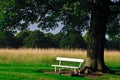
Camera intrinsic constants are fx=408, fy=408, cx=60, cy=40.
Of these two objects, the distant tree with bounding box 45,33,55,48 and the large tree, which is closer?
the large tree

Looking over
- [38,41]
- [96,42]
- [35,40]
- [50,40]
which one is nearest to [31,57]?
[96,42]

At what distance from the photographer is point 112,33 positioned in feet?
91.9

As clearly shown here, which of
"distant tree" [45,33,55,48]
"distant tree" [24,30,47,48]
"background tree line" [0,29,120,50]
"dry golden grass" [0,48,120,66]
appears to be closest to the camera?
"dry golden grass" [0,48,120,66]

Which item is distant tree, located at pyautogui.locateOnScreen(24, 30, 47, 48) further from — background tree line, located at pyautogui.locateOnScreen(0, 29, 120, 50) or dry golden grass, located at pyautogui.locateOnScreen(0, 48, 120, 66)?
dry golden grass, located at pyautogui.locateOnScreen(0, 48, 120, 66)

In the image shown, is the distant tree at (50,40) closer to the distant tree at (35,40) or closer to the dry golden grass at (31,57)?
the distant tree at (35,40)

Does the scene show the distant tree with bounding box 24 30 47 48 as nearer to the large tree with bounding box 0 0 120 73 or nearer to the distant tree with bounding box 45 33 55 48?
the distant tree with bounding box 45 33 55 48

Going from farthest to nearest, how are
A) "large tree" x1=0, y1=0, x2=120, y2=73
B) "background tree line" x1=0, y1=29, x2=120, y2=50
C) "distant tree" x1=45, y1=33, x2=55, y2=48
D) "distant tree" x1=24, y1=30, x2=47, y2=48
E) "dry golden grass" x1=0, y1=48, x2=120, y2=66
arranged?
"distant tree" x1=45, y1=33, x2=55, y2=48
"distant tree" x1=24, y1=30, x2=47, y2=48
"background tree line" x1=0, y1=29, x2=120, y2=50
"dry golden grass" x1=0, y1=48, x2=120, y2=66
"large tree" x1=0, y1=0, x2=120, y2=73

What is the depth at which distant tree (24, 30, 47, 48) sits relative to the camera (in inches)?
3248

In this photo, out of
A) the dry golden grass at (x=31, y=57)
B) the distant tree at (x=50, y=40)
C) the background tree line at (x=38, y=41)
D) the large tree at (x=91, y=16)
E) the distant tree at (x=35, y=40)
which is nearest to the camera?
the large tree at (x=91, y=16)

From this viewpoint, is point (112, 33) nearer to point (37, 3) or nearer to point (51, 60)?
point (51, 60)

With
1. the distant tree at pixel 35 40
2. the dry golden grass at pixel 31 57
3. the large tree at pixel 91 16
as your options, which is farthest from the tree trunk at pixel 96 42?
the distant tree at pixel 35 40

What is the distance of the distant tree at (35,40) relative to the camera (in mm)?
82500

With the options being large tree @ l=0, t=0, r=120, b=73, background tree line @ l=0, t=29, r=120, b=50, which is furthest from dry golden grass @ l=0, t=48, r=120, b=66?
background tree line @ l=0, t=29, r=120, b=50

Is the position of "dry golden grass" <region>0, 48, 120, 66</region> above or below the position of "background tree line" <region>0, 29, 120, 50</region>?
below
